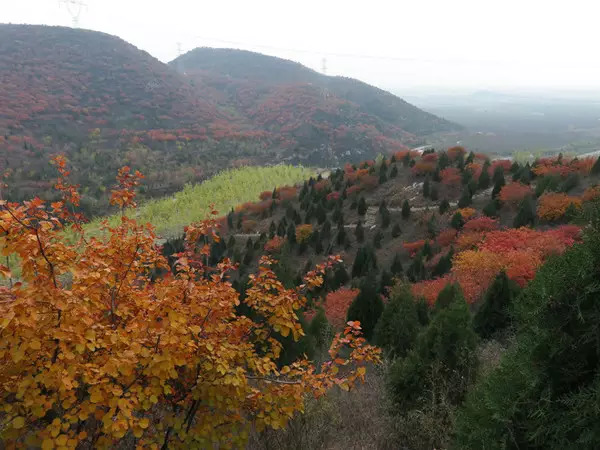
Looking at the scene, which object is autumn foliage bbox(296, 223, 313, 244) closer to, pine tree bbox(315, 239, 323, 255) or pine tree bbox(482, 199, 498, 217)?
pine tree bbox(315, 239, 323, 255)

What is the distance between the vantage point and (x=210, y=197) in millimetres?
59844

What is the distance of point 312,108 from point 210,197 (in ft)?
204

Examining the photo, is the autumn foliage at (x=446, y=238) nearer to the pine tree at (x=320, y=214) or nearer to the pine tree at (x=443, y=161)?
the pine tree at (x=320, y=214)

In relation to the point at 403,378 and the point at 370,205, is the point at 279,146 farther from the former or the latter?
the point at 403,378

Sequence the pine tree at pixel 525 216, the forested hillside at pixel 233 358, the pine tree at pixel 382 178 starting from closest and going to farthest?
the forested hillside at pixel 233 358 → the pine tree at pixel 525 216 → the pine tree at pixel 382 178

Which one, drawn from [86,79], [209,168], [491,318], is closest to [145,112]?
[86,79]

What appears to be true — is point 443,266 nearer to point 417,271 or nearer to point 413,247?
point 417,271

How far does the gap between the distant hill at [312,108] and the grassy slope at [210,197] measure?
23760 millimetres

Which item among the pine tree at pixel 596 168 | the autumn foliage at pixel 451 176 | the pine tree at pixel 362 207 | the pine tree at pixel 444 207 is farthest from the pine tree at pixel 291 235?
the pine tree at pixel 596 168

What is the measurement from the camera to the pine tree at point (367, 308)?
635 inches

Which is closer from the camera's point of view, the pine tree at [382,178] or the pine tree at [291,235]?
the pine tree at [291,235]

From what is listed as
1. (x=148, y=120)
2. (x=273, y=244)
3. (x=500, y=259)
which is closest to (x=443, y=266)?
(x=500, y=259)

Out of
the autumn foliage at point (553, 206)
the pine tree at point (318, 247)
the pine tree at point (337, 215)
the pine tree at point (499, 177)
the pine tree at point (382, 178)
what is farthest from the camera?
the pine tree at point (382, 178)

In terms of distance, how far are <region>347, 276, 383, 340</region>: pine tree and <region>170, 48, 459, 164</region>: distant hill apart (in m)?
76.6
